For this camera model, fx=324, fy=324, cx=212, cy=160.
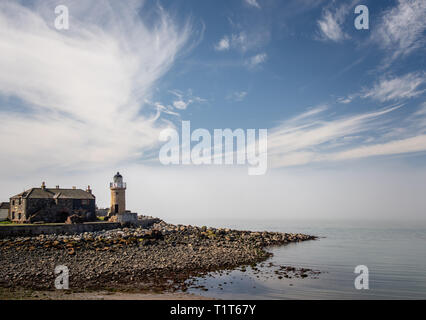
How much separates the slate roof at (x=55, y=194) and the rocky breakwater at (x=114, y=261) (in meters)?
10.2

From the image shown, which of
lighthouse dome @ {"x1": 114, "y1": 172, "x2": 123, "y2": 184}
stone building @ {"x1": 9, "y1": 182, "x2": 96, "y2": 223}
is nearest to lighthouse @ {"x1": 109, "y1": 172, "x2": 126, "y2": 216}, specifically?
lighthouse dome @ {"x1": 114, "y1": 172, "x2": 123, "y2": 184}

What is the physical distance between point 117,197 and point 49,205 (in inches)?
395

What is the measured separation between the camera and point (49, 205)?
4581 centimetres

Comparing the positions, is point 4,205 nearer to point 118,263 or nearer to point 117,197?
point 117,197

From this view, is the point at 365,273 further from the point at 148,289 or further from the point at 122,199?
the point at 122,199

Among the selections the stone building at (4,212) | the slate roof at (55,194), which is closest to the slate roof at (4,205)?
the stone building at (4,212)

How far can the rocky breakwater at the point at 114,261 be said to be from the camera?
1952 centimetres

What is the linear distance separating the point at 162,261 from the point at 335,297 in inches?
510

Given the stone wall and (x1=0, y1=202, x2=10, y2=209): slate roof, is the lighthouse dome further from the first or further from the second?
(x1=0, y1=202, x2=10, y2=209): slate roof

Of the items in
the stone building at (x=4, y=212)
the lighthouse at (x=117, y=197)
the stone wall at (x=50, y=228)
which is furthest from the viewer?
the lighthouse at (x=117, y=197)

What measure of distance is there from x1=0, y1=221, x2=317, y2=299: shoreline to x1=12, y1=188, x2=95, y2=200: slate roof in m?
10.2

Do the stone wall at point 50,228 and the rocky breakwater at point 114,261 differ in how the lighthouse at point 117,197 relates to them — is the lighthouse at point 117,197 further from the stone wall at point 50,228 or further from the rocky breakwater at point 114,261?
the rocky breakwater at point 114,261

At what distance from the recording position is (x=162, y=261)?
25.5 metres

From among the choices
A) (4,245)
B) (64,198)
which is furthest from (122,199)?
(4,245)
